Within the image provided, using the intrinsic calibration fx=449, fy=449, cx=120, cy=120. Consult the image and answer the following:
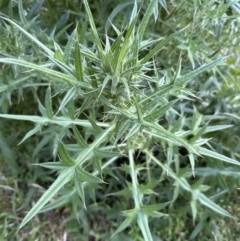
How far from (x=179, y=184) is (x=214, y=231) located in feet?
1.36

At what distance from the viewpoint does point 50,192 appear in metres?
1.26

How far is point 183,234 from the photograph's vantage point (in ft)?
7.33

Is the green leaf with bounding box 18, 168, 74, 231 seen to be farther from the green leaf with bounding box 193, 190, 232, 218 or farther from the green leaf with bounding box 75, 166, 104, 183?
the green leaf with bounding box 193, 190, 232, 218

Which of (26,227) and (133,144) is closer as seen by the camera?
(133,144)

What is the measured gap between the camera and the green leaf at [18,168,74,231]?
4.04 feet

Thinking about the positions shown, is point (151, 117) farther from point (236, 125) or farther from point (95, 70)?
point (236, 125)

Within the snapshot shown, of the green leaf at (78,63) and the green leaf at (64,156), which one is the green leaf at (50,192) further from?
the green leaf at (78,63)

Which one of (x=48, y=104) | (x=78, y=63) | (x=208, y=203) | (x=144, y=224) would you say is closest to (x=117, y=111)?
(x=78, y=63)

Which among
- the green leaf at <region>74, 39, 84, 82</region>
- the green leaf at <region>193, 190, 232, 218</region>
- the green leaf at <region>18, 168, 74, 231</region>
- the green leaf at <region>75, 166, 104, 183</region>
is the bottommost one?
the green leaf at <region>193, 190, 232, 218</region>

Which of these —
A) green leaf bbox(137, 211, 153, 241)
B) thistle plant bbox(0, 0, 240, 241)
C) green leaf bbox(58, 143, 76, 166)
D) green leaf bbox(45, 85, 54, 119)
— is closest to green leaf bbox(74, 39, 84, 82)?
thistle plant bbox(0, 0, 240, 241)

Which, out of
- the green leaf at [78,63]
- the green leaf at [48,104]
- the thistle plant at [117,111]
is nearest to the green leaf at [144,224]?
the thistle plant at [117,111]

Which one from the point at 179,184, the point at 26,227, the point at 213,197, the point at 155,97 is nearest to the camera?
the point at 155,97

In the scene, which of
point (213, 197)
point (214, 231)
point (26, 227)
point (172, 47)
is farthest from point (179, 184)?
point (26, 227)

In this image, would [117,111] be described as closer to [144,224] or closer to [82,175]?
[82,175]
